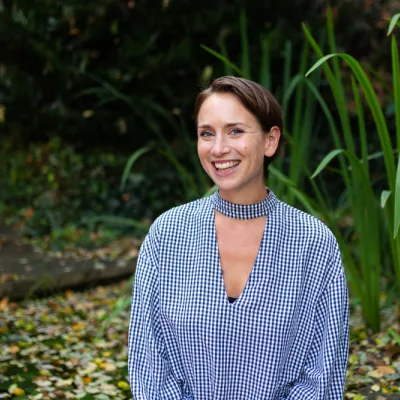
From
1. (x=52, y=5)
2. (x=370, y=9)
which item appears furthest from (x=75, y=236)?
(x=370, y=9)

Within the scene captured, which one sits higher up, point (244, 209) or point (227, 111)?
point (227, 111)

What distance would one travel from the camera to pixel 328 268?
170 cm

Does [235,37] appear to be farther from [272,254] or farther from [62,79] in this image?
[272,254]

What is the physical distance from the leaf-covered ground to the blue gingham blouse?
796 mm

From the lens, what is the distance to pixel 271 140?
67.9 inches

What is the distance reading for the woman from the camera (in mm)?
1655

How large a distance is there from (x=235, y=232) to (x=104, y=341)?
6.17ft

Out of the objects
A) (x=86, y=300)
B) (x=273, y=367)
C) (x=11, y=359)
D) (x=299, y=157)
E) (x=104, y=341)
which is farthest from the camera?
(x=86, y=300)

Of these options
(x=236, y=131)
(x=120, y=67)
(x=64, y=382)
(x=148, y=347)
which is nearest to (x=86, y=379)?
(x=64, y=382)

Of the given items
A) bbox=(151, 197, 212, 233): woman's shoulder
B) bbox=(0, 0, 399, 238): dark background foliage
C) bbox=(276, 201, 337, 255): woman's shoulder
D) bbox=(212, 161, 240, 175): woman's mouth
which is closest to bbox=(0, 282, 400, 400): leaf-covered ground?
bbox=(276, 201, 337, 255): woman's shoulder

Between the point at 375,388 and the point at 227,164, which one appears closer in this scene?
the point at 227,164

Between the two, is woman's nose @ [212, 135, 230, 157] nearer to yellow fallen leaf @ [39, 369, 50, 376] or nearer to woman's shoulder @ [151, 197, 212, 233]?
woman's shoulder @ [151, 197, 212, 233]

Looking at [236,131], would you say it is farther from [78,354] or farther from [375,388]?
[78,354]

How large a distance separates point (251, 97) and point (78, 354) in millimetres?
1971
